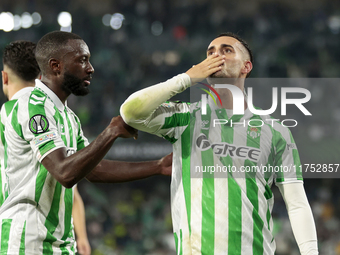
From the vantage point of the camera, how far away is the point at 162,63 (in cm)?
1085

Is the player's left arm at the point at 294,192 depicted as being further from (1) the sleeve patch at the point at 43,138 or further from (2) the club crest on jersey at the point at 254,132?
(1) the sleeve patch at the point at 43,138

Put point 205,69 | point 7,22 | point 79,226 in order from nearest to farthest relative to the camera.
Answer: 1. point 205,69
2. point 79,226
3. point 7,22

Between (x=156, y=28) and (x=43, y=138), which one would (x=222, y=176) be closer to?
(x=43, y=138)

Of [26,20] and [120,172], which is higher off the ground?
[26,20]

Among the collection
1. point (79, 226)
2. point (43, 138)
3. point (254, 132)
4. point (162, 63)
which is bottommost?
point (79, 226)

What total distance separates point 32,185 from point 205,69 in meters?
1.29

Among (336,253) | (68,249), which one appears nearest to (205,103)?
(68,249)

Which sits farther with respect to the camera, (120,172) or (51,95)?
(120,172)

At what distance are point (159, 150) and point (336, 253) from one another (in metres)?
4.23

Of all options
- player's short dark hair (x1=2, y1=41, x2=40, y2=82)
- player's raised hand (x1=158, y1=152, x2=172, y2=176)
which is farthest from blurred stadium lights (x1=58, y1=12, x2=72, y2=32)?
player's raised hand (x1=158, y1=152, x2=172, y2=176)

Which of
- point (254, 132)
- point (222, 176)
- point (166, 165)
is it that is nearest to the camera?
point (222, 176)

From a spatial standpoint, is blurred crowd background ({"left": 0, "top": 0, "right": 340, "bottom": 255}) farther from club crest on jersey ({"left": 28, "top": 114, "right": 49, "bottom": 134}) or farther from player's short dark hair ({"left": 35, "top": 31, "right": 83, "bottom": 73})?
club crest on jersey ({"left": 28, "top": 114, "right": 49, "bottom": 134})

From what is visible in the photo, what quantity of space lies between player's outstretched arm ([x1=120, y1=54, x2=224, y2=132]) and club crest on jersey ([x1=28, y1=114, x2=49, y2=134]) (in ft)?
1.66

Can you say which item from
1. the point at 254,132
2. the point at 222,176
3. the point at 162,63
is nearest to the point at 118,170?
the point at 222,176
